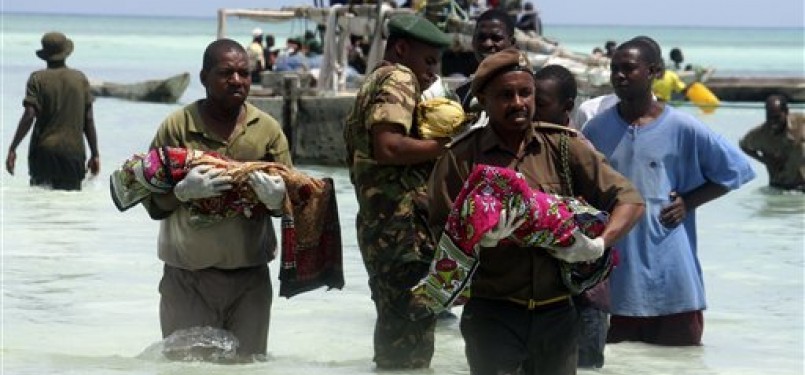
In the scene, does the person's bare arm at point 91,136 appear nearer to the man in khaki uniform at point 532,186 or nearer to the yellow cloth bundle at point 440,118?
the yellow cloth bundle at point 440,118

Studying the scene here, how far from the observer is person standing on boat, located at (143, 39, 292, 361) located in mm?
7227

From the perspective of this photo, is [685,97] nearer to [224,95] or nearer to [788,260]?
[788,260]

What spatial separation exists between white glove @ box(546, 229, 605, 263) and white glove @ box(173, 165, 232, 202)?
161cm

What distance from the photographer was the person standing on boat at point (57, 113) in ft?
50.1

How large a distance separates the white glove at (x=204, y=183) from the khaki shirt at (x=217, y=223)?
0.75 ft

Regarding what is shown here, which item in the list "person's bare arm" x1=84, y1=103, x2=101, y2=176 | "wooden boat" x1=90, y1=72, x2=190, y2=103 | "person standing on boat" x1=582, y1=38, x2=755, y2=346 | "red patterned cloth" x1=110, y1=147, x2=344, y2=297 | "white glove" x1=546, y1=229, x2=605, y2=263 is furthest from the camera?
"wooden boat" x1=90, y1=72, x2=190, y2=103

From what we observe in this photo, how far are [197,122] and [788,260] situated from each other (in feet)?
25.7

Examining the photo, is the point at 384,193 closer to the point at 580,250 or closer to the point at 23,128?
the point at 580,250

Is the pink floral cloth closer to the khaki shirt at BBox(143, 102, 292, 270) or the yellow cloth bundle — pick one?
the yellow cloth bundle

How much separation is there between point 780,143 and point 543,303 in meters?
13.1

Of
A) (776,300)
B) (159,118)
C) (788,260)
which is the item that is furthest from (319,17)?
(776,300)

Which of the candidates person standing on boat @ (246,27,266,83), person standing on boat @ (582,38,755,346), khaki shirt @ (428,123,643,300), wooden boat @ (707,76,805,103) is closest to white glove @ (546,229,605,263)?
khaki shirt @ (428,123,643,300)

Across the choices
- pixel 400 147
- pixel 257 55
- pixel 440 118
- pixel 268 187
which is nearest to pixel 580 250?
pixel 440 118

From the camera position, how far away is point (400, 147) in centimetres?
705
